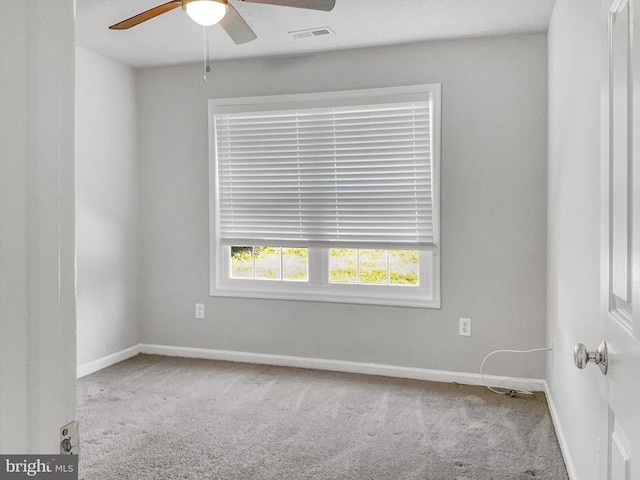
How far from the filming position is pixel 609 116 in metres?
1.18

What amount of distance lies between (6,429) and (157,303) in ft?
13.8

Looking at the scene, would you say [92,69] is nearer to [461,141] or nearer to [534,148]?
[461,141]

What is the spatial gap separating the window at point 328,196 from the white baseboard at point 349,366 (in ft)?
1.68

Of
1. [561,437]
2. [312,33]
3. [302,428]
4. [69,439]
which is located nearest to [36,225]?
[69,439]

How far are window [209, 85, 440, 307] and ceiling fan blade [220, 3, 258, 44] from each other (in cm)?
131

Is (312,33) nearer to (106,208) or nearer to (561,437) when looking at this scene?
(106,208)

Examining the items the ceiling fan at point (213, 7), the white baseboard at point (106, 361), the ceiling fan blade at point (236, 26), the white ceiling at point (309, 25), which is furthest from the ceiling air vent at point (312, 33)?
the white baseboard at point (106, 361)

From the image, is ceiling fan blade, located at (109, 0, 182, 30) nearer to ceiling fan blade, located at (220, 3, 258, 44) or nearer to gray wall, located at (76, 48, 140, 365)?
ceiling fan blade, located at (220, 3, 258, 44)

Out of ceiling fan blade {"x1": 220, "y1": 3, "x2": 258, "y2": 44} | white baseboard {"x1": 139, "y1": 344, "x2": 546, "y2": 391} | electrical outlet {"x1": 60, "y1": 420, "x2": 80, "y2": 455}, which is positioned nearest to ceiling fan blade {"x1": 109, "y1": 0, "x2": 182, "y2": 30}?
ceiling fan blade {"x1": 220, "y1": 3, "x2": 258, "y2": 44}

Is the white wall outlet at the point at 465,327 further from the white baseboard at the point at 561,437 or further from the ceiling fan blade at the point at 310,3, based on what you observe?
the ceiling fan blade at the point at 310,3

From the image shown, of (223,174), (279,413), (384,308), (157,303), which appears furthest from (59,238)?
(157,303)

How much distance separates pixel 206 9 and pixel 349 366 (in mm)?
2816

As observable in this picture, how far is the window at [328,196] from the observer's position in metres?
3.94

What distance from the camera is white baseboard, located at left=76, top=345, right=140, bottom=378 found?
403 centimetres
